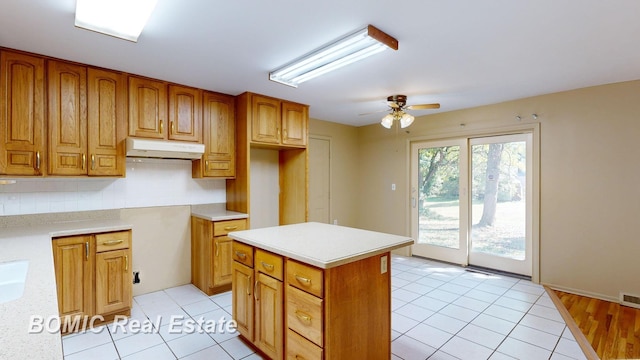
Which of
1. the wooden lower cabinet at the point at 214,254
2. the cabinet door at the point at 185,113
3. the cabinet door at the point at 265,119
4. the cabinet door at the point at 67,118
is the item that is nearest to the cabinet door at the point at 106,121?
the cabinet door at the point at 67,118

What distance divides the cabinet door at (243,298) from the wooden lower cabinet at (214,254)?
982 millimetres

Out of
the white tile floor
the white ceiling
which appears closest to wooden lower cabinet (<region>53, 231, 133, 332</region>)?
the white tile floor

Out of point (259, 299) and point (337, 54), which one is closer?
point (259, 299)

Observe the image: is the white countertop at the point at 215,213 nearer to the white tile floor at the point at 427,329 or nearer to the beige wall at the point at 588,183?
the white tile floor at the point at 427,329

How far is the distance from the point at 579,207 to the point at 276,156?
3.75m

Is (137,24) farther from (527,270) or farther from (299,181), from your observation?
(527,270)

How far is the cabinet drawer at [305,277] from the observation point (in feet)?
5.57

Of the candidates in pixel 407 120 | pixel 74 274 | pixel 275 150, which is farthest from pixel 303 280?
pixel 275 150

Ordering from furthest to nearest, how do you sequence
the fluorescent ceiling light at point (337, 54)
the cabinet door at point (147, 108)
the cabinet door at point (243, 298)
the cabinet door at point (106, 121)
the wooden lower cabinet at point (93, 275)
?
the cabinet door at point (147, 108) < the cabinet door at point (106, 121) < the wooden lower cabinet at point (93, 275) < the cabinet door at point (243, 298) < the fluorescent ceiling light at point (337, 54)

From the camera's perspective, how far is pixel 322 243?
2039 mm

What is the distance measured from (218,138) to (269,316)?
223 cm

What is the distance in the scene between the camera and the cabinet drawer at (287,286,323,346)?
171 centimetres

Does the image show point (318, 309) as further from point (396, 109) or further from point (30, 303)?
point (396, 109)

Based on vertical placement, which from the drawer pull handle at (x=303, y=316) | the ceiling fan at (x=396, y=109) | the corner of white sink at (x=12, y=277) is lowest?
the drawer pull handle at (x=303, y=316)
